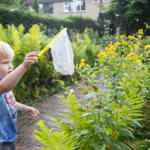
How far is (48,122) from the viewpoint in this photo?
335 centimetres

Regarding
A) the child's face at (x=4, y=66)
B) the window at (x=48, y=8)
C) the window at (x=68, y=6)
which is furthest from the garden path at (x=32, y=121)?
the window at (x=48, y=8)

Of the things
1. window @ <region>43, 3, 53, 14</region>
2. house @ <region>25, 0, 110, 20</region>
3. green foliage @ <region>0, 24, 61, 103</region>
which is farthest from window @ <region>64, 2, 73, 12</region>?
green foliage @ <region>0, 24, 61, 103</region>

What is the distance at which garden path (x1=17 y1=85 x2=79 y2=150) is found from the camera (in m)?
2.65

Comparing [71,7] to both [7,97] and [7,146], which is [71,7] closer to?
[7,97]

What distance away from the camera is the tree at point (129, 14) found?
11.1 metres

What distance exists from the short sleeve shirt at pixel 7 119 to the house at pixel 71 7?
2641cm

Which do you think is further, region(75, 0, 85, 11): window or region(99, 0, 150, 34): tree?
region(75, 0, 85, 11): window

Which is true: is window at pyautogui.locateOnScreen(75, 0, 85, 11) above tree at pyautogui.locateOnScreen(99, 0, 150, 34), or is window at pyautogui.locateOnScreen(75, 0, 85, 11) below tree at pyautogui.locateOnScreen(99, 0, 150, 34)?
above

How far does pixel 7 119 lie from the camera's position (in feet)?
5.13

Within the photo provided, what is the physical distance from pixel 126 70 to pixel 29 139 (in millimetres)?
1722

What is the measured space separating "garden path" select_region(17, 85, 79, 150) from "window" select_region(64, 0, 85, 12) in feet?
86.0

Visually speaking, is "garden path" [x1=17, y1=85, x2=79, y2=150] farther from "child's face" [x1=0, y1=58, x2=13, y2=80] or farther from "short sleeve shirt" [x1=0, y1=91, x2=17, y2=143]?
"child's face" [x1=0, y1=58, x2=13, y2=80]

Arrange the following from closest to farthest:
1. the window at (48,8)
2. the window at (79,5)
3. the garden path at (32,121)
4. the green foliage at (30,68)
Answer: the garden path at (32,121) < the green foliage at (30,68) < the window at (79,5) < the window at (48,8)

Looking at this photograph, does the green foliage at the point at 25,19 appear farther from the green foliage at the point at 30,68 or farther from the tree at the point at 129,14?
the green foliage at the point at 30,68
